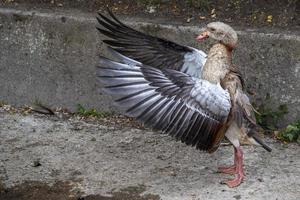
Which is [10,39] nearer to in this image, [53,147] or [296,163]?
[53,147]

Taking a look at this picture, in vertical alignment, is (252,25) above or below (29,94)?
above

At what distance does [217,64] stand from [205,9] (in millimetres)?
1583

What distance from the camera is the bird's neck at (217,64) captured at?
4.38 meters

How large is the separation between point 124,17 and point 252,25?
1.01m

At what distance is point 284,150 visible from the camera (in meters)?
5.12

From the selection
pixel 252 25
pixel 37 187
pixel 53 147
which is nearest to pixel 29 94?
pixel 53 147

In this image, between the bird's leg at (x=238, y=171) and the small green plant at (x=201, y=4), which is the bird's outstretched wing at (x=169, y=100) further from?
the small green plant at (x=201, y=4)

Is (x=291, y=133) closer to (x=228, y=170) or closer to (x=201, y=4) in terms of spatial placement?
(x=228, y=170)

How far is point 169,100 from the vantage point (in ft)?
13.7

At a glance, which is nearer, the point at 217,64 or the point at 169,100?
the point at 169,100

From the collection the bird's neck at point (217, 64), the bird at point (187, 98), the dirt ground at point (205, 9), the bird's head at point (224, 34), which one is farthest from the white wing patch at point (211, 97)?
the dirt ground at point (205, 9)

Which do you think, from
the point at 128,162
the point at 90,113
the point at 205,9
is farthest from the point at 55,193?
the point at 205,9

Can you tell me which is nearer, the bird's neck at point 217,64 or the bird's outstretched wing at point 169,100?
the bird's outstretched wing at point 169,100

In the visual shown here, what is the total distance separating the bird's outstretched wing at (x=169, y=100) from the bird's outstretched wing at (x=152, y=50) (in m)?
0.53
